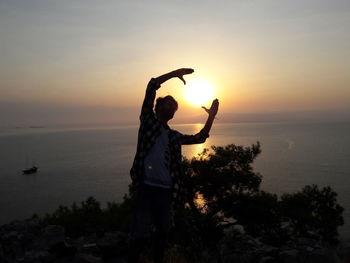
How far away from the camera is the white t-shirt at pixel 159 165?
3730mm

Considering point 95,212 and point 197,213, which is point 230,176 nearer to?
point 197,213

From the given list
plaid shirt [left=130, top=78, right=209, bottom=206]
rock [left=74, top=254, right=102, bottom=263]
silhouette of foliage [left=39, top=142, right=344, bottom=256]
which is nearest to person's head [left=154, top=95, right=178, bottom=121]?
plaid shirt [left=130, top=78, right=209, bottom=206]

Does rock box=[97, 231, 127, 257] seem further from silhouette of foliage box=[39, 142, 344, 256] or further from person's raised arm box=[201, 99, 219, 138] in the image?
silhouette of foliage box=[39, 142, 344, 256]

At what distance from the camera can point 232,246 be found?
1058 cm

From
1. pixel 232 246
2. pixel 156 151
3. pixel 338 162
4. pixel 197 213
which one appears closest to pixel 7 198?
pixel 197 213

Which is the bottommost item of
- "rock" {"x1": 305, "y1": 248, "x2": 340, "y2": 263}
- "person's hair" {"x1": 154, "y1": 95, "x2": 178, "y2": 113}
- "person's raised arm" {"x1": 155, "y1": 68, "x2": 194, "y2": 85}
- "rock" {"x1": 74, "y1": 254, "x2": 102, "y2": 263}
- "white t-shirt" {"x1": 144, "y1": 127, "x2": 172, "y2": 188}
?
"rock" {"x1": 305, "y1": 248, "x2": 340, "y2": 263}

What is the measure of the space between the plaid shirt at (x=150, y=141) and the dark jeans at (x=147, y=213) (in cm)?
15

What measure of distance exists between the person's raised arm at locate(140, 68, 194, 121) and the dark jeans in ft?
2.80

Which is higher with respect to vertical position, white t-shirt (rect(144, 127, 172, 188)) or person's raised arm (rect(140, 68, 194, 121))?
person's raised arm (rect(140, 68, 194, 121))

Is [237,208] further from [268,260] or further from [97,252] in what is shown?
[97,252]

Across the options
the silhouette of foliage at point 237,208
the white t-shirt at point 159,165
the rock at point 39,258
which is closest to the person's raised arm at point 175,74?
the white t-shirt at point 159,165

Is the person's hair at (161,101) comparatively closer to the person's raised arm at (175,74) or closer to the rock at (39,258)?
the person's raised arm at (175,74)

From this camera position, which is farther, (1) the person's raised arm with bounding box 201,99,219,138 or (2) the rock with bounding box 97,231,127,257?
(2) the rock with bounding box 97,231,127,257

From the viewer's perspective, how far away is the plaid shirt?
3.76 meters
